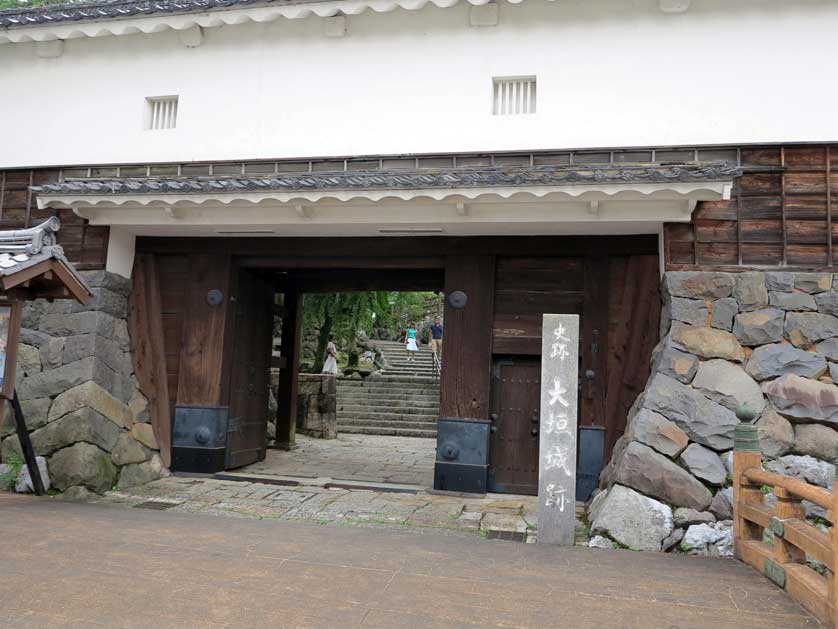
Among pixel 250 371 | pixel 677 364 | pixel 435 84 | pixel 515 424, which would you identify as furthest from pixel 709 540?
pixel 250 371

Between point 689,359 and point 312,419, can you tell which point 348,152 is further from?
point 312,419

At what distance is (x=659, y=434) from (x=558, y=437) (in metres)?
1.14

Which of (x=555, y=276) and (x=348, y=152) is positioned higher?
(x=348, y=152)

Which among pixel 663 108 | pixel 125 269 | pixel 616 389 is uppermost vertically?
pixel 663 108

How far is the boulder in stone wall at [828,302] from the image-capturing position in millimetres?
6438

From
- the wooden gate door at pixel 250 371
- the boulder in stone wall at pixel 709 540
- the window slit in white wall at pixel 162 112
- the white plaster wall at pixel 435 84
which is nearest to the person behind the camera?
the boulder in stone wall at pixel 709 540

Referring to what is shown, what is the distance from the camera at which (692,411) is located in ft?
20.7

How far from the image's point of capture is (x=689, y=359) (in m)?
6.53

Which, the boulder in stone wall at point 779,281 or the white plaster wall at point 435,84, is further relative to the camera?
the white plaster wall at point 435,84

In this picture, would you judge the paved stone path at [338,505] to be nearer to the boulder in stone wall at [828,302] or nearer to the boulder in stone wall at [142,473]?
the boulder in stone wall at [142,473]

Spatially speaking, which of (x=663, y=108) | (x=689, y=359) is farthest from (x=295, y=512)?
(x=663, y=108)

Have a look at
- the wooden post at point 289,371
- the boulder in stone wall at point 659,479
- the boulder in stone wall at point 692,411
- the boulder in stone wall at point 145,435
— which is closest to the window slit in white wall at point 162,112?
the wooden post at point 289,371

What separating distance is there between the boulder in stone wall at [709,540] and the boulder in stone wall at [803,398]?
1.38 meters

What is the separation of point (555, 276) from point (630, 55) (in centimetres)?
278
